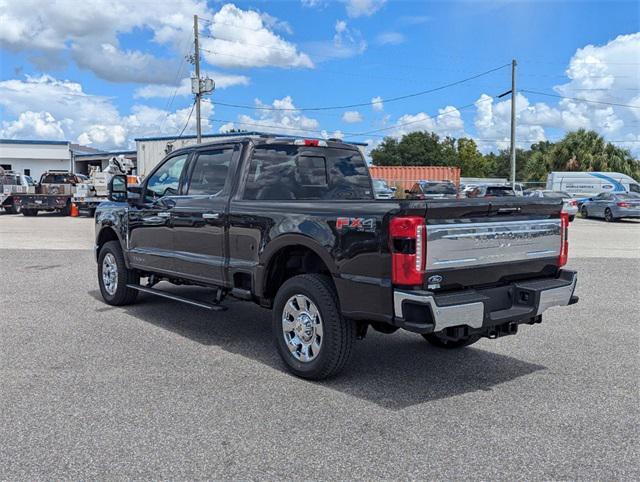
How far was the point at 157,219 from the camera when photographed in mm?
7121

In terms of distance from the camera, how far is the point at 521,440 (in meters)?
4.00

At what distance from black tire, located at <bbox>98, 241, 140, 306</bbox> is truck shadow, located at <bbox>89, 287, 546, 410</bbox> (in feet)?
1.07

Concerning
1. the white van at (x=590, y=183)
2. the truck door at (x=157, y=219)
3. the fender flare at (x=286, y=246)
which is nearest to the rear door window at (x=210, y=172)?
the truck door at (x=157, y=219)

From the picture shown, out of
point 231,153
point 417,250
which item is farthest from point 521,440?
point 231,153

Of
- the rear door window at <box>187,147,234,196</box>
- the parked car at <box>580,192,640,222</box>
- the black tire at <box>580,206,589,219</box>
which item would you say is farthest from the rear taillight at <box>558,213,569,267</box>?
the black tire at <box>580,206,589,219</box>

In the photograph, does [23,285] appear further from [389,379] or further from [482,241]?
[482,241]

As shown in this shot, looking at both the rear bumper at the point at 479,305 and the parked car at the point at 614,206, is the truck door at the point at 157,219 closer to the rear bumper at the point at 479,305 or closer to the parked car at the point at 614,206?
the rear bumper at the point at 479,305

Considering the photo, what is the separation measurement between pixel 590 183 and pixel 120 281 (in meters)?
33.5

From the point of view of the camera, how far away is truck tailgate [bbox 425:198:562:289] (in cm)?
443

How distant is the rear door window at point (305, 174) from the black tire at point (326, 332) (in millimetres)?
1274

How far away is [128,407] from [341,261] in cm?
189

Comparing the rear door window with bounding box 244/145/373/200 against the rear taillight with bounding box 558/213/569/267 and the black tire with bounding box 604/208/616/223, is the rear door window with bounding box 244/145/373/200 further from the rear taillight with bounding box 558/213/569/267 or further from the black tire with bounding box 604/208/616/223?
the black tire with bounding box 604/208/616/223

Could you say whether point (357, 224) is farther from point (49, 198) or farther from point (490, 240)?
point (49, 198)

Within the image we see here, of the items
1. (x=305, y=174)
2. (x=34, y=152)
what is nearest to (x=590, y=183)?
(x=305, y=174)
